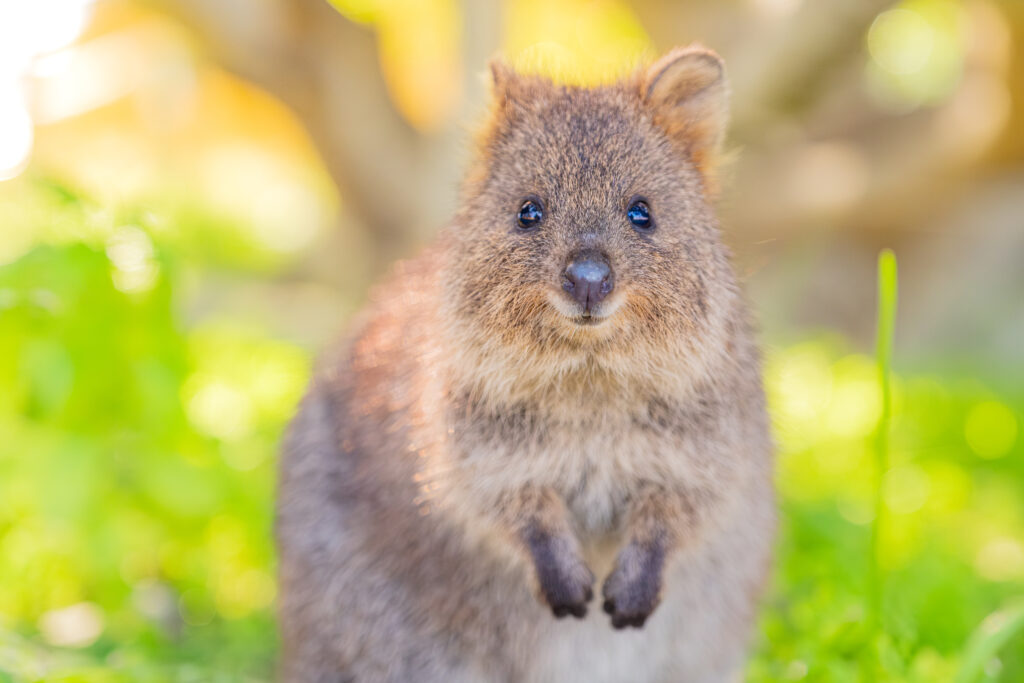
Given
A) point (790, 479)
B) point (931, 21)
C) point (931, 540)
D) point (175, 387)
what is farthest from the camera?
point (931, 21)

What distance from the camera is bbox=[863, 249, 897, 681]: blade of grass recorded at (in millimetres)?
2809

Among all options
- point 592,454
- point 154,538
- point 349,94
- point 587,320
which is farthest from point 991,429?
point 349,94

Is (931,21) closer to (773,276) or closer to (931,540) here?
(773,276)

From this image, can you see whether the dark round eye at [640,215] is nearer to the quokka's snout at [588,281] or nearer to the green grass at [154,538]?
the quokka's snout at [588,281]

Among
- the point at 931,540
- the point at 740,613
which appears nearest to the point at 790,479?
the point at 931,540

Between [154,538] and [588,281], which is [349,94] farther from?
[588,281]

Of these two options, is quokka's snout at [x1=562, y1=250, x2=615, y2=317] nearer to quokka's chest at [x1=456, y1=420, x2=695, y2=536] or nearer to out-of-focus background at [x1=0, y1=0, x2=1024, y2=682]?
quokka's chest at [x1=456, y1=420, x2=695, y2=536]

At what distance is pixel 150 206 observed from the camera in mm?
4750

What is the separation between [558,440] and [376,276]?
21.7 ft

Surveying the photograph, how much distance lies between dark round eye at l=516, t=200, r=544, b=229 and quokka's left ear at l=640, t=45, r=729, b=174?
2.06 feet

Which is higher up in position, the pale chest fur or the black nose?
the black nose

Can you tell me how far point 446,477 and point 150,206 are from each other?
242 cm

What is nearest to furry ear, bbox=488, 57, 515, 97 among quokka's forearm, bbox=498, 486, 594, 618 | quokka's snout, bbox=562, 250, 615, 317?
quokka's snout, bbox=562, 250, 615, 317

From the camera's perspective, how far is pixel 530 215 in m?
3.18
